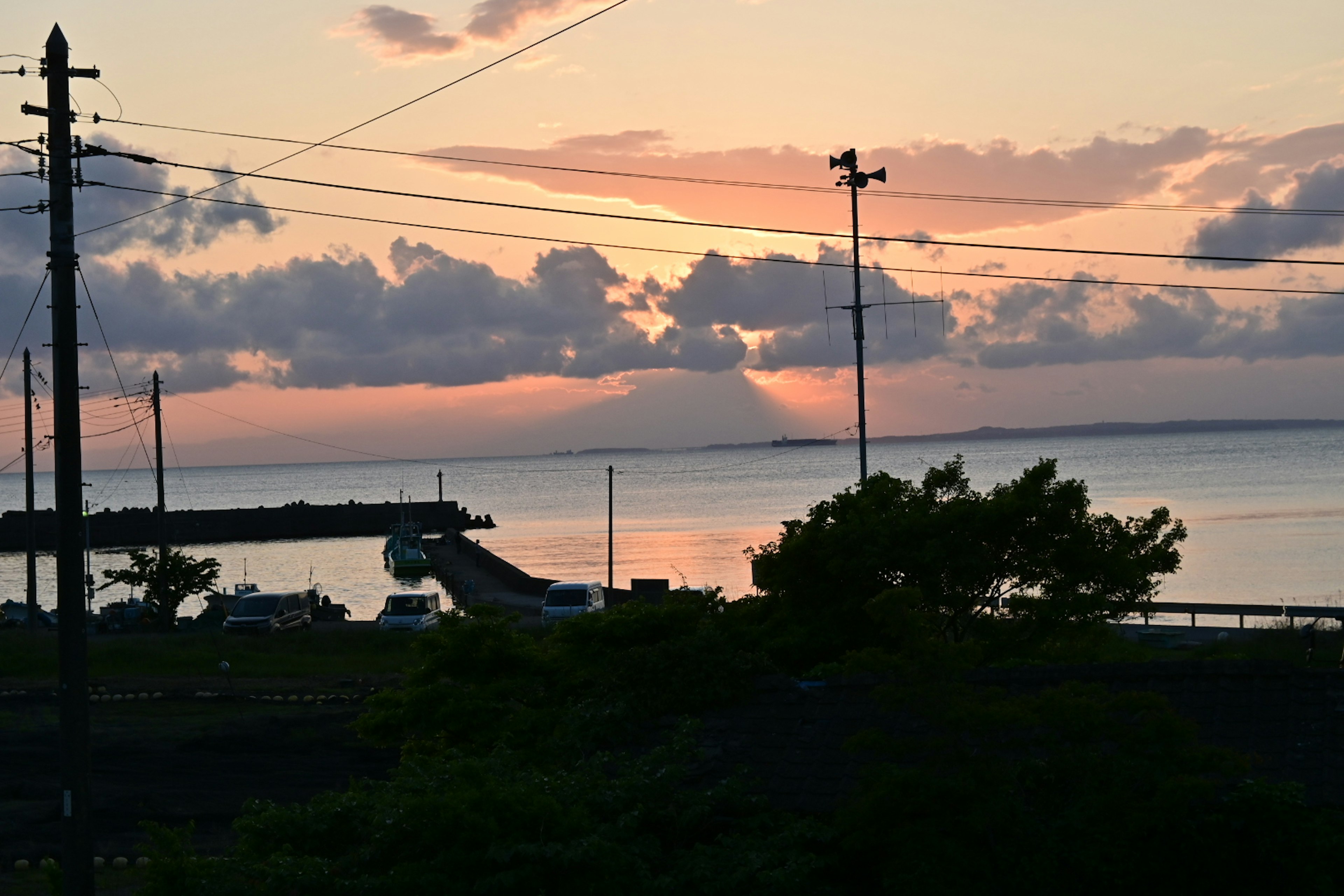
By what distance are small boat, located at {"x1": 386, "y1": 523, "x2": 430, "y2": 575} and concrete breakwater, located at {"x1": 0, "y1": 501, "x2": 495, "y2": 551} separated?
106 ft

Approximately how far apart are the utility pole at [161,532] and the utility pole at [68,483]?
32752mm

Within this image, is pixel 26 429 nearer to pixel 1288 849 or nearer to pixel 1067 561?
pixel 1067 561

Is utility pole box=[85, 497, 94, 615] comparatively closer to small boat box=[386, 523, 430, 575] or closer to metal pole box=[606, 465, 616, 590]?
small boat box=[386, 523, 430, 575]

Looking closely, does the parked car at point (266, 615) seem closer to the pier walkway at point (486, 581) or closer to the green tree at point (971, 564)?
the pier walkway at point (486, 581)

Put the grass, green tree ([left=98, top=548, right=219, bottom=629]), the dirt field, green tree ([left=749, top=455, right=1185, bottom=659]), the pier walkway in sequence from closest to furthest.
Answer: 1. green tree ([left=749, top=455, right=1185, bottom=659])
2. the dirt field
3. the grass
4. green tree ([left=98, top=548, right=219, bottom=629])
5. the pier walkway

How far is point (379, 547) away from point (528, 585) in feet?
204

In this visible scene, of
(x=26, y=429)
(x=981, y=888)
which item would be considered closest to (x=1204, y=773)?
(x=981, y=888)

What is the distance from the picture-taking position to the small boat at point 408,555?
3231 inches

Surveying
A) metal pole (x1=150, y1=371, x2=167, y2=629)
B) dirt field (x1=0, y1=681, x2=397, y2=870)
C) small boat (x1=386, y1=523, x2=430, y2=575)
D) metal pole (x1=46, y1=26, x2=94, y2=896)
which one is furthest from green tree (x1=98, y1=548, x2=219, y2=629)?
small boat (x1=386, y1=523, x2=430, y2=575)

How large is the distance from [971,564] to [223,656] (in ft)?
81.6

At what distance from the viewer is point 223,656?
113 feet

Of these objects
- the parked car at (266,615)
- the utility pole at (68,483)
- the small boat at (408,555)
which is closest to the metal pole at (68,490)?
the utility pole at (68,483)

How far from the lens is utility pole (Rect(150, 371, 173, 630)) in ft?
141

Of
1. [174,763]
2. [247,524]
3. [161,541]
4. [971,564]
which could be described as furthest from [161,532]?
[247,524]
